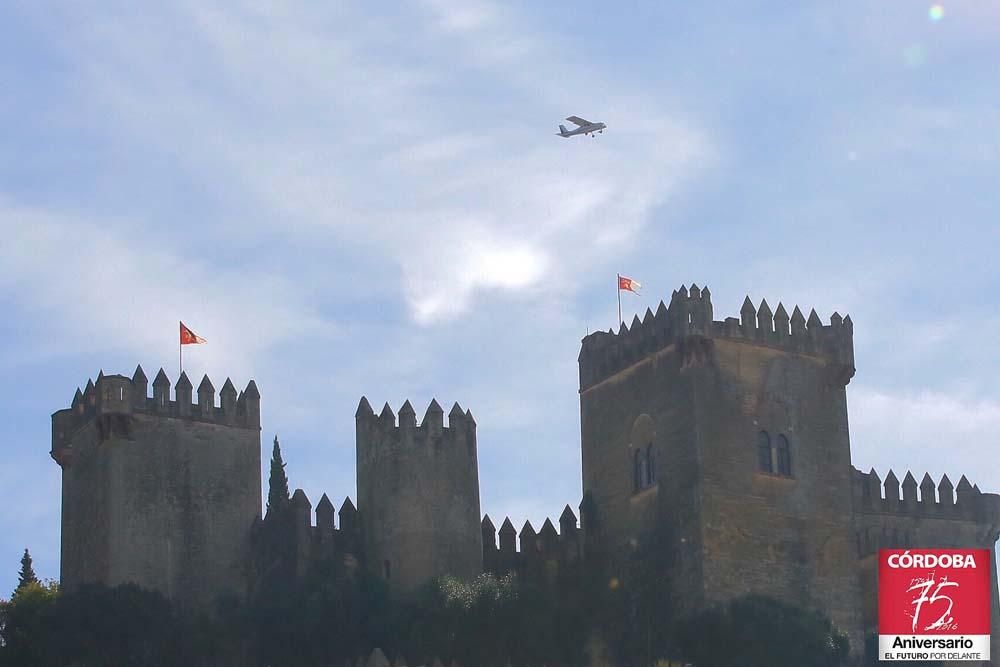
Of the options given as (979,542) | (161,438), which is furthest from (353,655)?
(979,542)

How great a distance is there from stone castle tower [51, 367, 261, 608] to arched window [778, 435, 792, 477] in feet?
51.6

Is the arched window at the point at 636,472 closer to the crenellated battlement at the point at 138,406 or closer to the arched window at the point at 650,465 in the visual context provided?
the arched window at the point at 650,465

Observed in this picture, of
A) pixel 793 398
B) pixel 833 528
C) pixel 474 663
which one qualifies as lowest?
pixel 474 663

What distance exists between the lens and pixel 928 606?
3509 cm

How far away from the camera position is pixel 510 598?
6019 cm

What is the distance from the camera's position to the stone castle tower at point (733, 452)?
202ft

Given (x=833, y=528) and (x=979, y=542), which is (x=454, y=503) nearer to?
(x=833, y=528)

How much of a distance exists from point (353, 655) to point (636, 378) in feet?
41.1

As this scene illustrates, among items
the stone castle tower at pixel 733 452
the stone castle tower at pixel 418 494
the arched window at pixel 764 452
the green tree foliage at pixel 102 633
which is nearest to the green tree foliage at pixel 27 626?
the green tree foliage at pixel 102 633

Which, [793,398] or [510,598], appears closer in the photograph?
[510,598]

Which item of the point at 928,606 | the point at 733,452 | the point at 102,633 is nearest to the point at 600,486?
the point at 733,452

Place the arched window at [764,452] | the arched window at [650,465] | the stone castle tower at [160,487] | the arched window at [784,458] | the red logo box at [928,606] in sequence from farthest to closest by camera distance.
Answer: the arched window at [650,465]
the arched window at [784,458]
the arched window at [764,452]
the stone castle tower at [160,487]
the red logo box at [928,606]

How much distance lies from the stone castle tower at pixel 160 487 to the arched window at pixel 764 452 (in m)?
15.1

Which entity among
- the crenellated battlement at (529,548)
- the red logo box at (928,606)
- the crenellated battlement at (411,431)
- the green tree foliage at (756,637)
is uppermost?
the crenellated battlement at (411,431)
